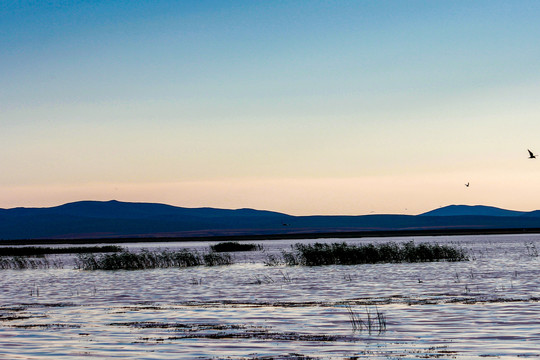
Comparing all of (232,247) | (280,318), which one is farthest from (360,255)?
(232,247)

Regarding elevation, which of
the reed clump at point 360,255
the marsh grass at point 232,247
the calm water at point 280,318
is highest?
the marsh grass at point 232,247

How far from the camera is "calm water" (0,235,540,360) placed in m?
20.0

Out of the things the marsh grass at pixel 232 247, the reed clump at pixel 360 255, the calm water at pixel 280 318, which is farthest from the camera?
the marsh grass at pixel 232 247

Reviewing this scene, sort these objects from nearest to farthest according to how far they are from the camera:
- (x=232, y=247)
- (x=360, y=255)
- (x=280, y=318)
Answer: (x=280, y=318) → (x=360, y=255) → (x=232, y=247)

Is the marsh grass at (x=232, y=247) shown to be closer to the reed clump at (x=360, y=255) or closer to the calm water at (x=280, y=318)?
the reed clump at (x=360, y=255)

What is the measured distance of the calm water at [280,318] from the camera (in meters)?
20.0

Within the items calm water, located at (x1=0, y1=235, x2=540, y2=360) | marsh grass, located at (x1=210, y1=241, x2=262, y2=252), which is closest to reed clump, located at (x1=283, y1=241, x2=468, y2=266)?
calm water, located at (x1=0, y1=235, x2=540, y2=360)

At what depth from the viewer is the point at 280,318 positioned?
26.9 metres

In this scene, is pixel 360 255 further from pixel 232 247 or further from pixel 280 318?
pixel 232 247

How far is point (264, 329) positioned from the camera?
23984mm

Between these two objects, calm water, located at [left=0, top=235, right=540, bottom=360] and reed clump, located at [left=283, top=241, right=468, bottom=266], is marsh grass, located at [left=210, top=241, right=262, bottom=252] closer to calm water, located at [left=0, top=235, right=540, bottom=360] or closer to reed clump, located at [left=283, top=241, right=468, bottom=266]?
reed clump, located at [left=283, top=241, right=468, bottom=266]

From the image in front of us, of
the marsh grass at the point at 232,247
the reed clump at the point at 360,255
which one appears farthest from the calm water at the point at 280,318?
the marsh grass at the point at 232,247

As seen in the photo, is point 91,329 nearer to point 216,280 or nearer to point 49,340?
point 49,340

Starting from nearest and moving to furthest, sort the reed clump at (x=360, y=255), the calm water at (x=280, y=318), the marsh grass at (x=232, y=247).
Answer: the calm water at (x=280, y=318)
the reed clump at (x=360, y=255)
the marsh grass at (x=232, y=247)
